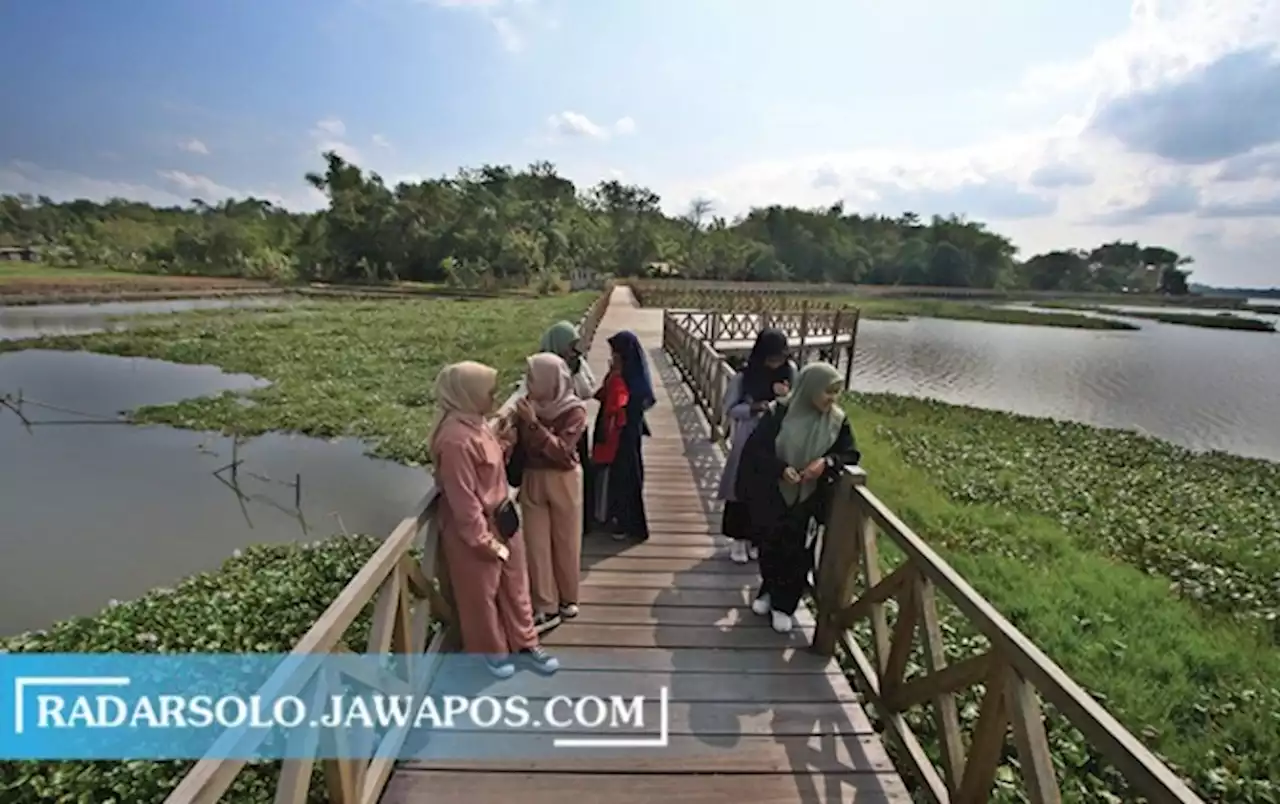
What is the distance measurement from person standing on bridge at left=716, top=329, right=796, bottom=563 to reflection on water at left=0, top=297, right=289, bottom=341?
90.2 ft

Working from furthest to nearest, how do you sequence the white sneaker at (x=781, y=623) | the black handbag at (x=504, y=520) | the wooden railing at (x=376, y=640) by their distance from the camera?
the white sneaker at (x=781, y=623) → the black handbag at (x=504, y=520) → the wooden railing at (x=376, y=640)

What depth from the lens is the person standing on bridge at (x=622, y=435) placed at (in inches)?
175

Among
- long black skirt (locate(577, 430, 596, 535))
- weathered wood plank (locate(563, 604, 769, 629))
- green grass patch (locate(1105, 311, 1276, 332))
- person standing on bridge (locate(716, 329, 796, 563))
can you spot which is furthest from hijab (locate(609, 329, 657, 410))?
green grass patch (locate(1105, 311, 1276, 332))

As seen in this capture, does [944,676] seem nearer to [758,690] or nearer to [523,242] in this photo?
[758,690]

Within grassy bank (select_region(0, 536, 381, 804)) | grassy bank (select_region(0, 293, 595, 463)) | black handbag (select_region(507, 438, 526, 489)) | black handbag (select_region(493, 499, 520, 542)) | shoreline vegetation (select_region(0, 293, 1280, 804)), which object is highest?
black handbag (select_region(507, 438, 526, 489))

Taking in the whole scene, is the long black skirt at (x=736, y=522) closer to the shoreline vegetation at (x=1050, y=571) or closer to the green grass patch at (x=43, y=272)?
the shoreline vegetation at (x=1050, y=571)

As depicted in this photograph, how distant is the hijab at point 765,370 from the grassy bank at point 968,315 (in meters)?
46.4

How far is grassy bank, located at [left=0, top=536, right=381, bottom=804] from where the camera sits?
3.82m

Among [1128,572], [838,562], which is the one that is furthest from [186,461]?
[1128,572]

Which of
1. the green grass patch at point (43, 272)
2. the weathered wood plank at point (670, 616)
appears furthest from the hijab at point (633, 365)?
the green grass patch at point (43, 272)

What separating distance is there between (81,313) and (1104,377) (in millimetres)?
43164

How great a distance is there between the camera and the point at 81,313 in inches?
1200

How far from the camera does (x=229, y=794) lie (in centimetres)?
383

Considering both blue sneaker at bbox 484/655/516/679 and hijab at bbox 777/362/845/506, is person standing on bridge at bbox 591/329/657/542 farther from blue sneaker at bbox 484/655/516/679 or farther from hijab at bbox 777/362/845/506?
blue sneaker at bbox 484/655/516/679
